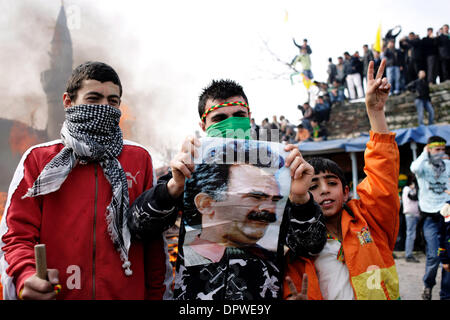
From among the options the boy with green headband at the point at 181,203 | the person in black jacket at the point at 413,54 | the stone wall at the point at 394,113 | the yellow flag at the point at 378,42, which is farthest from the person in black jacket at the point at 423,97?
the boy with green headband at the point at 181,203

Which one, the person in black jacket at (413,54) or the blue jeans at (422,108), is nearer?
the blue jeans at (422,108)

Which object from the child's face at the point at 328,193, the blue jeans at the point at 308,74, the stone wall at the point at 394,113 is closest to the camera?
the child's face at the point at 328,193

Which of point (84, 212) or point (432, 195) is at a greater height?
point (84, 212)

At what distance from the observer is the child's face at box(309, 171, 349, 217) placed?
1941 millimetres

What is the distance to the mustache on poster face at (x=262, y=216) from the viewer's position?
1.44 metres

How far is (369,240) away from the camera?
176 centimetres

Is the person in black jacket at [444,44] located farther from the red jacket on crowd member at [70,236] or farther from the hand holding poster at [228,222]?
the red jacket on crowd member at [70,236]

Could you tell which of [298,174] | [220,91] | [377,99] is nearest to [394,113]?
[377,99]

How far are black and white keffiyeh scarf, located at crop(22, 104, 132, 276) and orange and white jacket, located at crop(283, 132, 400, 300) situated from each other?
2.74ft

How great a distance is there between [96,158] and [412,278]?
20.1 ft

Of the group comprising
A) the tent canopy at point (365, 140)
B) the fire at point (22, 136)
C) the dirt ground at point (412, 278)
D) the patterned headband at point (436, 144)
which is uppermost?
the fire at point (22, 136)

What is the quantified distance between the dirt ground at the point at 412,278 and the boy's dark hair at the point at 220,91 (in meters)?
4.39

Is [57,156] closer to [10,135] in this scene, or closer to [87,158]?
[87,158]

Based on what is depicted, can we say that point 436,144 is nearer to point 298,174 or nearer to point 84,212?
point 298,174
